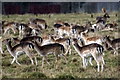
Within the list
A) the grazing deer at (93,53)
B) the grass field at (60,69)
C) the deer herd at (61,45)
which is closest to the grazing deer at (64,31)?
the deer herd at (61,45)

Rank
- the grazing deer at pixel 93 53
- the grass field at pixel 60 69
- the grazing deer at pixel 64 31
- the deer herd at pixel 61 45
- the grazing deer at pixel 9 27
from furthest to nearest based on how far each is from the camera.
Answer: the grazing deer at pixel 9 27 < the grazing deer at pixel 64 31 < the deer herd at pixel 61 45 < the grazing deer at pixel 93 53 < the grass field at pixel 60 69

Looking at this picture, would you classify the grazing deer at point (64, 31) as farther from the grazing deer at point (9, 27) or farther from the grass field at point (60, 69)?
the grass field at point (60, 69)

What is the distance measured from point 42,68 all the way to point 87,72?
1.16 metres

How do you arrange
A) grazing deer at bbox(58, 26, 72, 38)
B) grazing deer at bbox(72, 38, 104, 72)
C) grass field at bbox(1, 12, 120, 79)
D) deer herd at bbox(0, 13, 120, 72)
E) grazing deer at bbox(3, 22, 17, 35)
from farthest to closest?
grazing deer at bbox(3, 22, 17, 35), grazing deer at bbox(58, 26, 72, 38), deer herd at bbox(0, 13, 120, 72), grazing deer at bbox(72, 38, 104, 72), grass field at bbox(1, 12, 120, 79)

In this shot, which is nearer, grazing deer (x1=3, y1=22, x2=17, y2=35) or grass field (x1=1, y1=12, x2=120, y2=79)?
grass field (x1=1, y1=12, x2=120, y2=79)

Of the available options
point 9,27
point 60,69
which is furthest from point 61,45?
point 9,27

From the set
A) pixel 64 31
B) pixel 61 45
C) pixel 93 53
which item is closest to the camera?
pixel 93 53

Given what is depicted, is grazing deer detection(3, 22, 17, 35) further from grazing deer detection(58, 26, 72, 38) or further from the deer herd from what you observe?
grazing deer detection(58, 26, 72, 38)

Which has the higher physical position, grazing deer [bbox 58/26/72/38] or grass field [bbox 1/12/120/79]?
grazing deer [bbox 58/26/72/38]

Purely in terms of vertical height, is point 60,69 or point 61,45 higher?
point 61,45

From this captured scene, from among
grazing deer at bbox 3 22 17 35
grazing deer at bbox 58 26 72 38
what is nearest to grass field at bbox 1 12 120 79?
grazing deer at bbox 58 26 72 38

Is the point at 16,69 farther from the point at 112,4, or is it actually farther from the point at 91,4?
the point at 91,4

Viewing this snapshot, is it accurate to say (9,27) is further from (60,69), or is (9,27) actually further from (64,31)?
(60,69)

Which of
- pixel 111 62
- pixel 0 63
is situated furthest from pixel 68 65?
pixel 0 63
